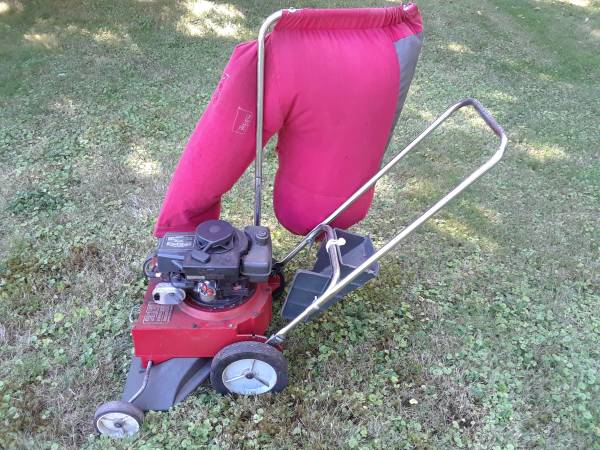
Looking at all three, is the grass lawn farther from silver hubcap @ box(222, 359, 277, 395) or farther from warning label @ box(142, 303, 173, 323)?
warning label @ box(142, 303, 173, 323)

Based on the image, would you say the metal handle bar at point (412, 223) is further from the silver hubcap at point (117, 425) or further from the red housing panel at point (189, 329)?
the silver hubcap at point (117, 425)

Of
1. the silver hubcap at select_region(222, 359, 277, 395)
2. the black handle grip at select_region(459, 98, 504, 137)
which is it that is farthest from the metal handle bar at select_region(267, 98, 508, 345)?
the silver hubcap at select_region(222, 359, 277, 395)

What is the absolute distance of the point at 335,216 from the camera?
7.87 feet

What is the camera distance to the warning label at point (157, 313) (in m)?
2.25

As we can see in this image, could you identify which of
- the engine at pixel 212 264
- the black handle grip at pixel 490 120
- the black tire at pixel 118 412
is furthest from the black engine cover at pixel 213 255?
the black handle grip at pixel 490 120

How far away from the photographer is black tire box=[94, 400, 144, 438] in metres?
2.19

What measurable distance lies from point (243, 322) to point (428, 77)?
4.72 metres

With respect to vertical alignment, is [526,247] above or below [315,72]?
below

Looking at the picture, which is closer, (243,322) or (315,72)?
(315,72)

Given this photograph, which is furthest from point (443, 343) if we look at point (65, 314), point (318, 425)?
point (65, 314)

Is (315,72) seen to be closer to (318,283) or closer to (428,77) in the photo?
(318,283)

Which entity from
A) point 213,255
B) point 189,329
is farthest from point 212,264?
point 189,329

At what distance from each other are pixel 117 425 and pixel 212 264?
2.84ft

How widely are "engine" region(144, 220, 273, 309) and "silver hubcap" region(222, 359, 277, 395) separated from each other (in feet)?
0.90
